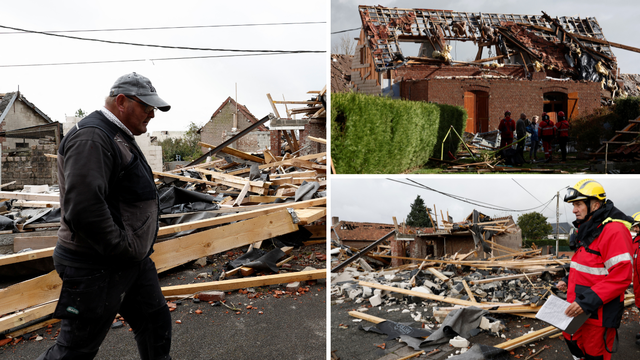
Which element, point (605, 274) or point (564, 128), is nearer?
point (605, 274)

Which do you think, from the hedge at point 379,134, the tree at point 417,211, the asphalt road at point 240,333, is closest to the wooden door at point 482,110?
the hedge at point 379,134

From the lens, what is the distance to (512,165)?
12.4 m

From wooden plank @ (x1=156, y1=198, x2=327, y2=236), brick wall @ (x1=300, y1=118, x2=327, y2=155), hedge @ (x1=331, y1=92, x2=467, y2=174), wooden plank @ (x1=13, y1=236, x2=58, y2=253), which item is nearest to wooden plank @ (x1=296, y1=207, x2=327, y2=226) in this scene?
wooden plank @ (x1=156, y1=198, x2=327, y2=236)

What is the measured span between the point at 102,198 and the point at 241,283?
314cm

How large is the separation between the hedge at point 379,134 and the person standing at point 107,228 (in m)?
3.75

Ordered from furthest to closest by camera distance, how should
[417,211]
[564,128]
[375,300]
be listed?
[564,128]
[417,211]
[375,300]

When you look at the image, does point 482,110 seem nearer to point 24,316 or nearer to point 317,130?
point 317,130

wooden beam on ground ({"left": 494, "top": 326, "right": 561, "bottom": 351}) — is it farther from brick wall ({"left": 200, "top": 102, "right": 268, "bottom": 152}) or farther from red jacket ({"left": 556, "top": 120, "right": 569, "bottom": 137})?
brick wall ({"left": 200, "top": 102, "right": 268, "bottom": 152})

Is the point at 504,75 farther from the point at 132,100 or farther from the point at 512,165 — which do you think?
the point at 132,100

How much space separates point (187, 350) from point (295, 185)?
6.73 metres

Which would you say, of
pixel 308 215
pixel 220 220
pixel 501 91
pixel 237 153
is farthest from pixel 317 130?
pixel 220 220

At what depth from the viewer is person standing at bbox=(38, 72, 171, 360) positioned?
6.72ft

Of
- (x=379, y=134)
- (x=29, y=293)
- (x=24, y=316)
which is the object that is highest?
(x=379, y=134)

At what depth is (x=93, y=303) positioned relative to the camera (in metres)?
2.17
